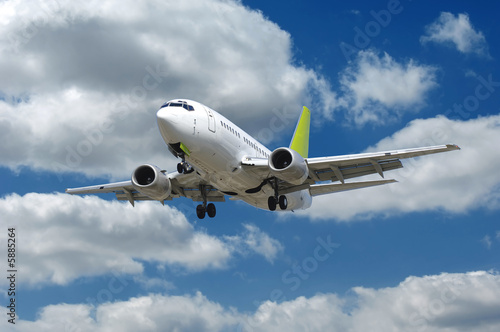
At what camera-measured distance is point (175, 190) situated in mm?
38281

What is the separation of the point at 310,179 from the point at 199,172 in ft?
22.8

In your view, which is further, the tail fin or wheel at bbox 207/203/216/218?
the tail fin

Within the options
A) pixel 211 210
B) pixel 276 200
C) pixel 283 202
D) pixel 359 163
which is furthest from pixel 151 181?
pixel 359 163

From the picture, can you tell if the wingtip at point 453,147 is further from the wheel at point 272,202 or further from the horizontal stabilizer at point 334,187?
the wheel at point 272,202

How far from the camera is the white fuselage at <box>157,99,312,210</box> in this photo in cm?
2912

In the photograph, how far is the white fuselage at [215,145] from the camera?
95.6 ft

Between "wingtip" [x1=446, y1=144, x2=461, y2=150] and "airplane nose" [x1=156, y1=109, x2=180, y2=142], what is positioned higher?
"airplane nose" [x1=156, y1=109, x2=180, y2=142]

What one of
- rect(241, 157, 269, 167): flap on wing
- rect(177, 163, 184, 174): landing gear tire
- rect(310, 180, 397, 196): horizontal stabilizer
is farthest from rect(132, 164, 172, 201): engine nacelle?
rect(310, 180, 397, 196): horizontal stabilizer

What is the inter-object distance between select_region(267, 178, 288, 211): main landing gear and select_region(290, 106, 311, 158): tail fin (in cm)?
989

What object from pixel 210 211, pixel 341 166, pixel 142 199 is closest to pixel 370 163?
pixel 341 166

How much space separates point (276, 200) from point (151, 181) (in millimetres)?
7846

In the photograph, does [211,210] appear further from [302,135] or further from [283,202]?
[302,135]

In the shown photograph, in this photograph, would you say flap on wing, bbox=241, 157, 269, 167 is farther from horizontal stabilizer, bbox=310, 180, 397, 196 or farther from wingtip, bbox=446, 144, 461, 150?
wingtip, bbox=446, 144, 461, 150

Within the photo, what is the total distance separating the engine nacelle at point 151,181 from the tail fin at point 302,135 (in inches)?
491
